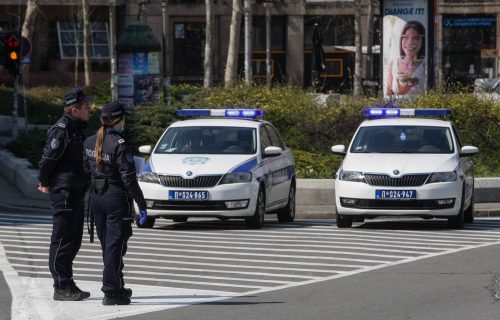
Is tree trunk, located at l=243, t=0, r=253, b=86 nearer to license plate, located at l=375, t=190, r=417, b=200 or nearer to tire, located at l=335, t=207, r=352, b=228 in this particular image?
tire, located at l=335, t=207, r=352, b=228

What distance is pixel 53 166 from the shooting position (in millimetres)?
11609

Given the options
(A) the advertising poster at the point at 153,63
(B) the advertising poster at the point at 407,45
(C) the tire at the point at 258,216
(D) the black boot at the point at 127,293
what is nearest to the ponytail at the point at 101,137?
(D) the black boot at the point at 127,293

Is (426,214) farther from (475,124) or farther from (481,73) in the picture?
(481,73)

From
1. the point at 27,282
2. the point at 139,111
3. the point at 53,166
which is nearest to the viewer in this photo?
the point at 53,166

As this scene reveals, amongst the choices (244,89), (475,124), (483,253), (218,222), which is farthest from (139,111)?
(483,253)

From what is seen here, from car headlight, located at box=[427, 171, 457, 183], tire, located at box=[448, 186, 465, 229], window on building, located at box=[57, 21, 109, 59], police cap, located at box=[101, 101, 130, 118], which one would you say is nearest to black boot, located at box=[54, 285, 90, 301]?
police cap, located at box=[101, 101, 130, 118]

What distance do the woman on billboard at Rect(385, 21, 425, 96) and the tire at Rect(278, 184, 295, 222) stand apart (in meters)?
14.0

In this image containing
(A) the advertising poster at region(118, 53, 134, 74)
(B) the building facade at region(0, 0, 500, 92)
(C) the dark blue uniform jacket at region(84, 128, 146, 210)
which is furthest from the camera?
(B) the building facade at region(0, 0, 500, 92)

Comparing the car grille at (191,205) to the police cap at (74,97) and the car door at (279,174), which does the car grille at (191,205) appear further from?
the police cap at (74,97)

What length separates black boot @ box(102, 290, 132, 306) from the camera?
11328 millimetres

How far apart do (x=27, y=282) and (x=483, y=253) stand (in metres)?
5.45

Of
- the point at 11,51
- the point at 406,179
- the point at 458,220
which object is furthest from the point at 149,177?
the point at 11,51

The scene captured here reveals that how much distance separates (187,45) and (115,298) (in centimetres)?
5937

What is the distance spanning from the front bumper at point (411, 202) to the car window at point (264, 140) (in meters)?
1.72
